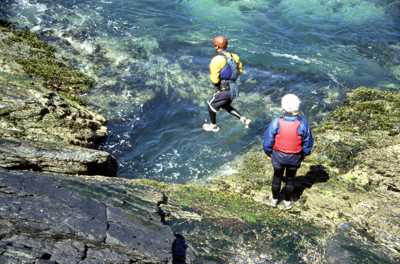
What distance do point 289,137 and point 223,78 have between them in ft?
13.0

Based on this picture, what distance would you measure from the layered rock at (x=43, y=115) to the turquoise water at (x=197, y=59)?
2.60 ft

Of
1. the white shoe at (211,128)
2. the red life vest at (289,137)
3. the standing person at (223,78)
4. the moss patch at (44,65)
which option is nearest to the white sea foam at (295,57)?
the standing person at (223,78)

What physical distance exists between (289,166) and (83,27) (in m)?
12.3

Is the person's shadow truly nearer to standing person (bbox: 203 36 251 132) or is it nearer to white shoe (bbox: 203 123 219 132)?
standing person (bbox: 203 36 251 132)

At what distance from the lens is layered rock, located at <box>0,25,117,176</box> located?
10227mm

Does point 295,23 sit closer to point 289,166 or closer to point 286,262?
point 289,166

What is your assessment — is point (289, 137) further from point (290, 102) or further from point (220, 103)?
point (220, 103)

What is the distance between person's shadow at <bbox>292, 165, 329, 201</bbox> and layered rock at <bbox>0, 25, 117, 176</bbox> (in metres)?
4.29

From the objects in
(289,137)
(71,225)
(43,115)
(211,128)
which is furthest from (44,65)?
(71,225)

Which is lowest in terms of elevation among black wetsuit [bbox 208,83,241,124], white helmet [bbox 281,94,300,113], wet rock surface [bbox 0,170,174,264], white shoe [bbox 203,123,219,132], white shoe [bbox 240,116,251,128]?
white shoe [bbox 203,123,219,132]

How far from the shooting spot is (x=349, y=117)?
1486cm

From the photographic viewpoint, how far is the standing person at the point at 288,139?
10.4 metres

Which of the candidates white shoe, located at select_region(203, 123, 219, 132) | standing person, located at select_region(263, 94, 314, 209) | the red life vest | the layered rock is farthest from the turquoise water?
the red life vest

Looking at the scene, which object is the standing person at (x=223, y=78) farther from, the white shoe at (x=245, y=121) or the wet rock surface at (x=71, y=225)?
the wet rock surface at (x=71, y=225)
